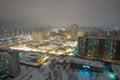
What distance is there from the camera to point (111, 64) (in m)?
27.3

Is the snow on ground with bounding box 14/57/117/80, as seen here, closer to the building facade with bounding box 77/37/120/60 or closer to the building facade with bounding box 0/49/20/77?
the building facade with bounding box 0/49/20/77

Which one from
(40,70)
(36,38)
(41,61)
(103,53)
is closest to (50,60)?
(41,61)

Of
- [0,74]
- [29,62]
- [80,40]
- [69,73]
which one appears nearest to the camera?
[0,74]

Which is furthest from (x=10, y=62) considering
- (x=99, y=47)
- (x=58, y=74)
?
(x=99, y=47)

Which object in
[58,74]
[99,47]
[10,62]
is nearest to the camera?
[10,62]

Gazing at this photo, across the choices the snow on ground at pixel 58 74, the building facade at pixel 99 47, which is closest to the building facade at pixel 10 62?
the snow on ground at pixel 58 74

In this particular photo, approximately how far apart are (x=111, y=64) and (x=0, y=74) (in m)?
26.6

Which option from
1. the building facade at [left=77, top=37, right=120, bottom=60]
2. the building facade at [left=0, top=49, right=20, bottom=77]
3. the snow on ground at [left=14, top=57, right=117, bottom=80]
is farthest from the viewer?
the building facade at [left=77, top=37, right=120, bottom=60]

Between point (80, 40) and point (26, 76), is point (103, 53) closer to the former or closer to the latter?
point (80, 40)

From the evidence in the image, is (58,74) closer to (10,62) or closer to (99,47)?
(10,62)

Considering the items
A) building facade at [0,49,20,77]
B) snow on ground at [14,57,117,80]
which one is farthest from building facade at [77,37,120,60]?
building facade at [0,49,20,77]

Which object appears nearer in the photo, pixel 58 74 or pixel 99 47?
pixel 58 74

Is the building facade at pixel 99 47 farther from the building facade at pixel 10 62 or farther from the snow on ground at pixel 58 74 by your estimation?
the building facade at pixel 10 62

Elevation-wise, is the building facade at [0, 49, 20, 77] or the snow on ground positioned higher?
the building facade at [0, 49, 20, 77]
